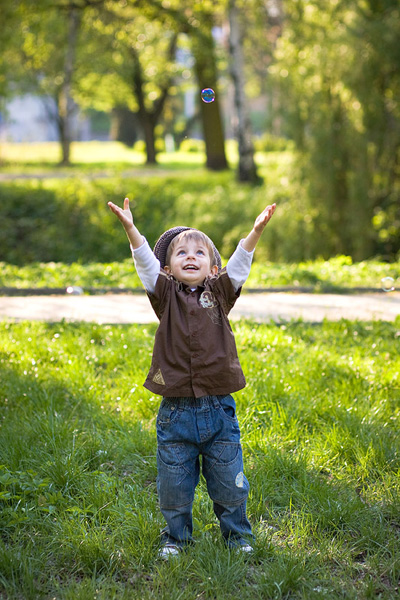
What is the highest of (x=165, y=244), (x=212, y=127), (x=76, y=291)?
(x=212, y=127)

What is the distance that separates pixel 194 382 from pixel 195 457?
325mm

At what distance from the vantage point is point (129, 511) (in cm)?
322

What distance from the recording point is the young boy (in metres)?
2.92

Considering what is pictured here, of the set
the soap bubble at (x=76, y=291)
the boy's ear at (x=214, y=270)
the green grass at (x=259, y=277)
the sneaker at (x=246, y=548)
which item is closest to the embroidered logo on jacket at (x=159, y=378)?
the boy's ear at (x=214, y=270)

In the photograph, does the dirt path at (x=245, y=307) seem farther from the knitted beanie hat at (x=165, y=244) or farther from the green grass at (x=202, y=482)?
the knitted beanie hat at (x=165, y=244)

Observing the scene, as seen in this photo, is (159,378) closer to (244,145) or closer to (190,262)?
(190,262)

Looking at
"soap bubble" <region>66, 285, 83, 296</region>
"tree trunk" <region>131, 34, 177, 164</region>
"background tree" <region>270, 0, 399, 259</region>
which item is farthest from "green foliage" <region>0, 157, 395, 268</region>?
"tree trunk" <region>131, 34, 177, 164</region>

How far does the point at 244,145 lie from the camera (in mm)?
17250

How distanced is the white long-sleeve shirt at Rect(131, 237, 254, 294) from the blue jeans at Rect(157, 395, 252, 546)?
0.50 metres

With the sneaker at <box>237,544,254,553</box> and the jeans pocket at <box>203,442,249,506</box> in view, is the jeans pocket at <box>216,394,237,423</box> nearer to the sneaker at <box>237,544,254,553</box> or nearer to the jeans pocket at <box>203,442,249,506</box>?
the jeans pocket at <box>203,442,249,506</box>

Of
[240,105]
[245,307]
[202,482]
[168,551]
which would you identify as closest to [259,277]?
[245,307]

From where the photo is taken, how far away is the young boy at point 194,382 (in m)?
2.92

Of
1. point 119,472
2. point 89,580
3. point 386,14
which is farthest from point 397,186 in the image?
point 89,580

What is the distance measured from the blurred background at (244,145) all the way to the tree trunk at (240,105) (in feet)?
0.09
